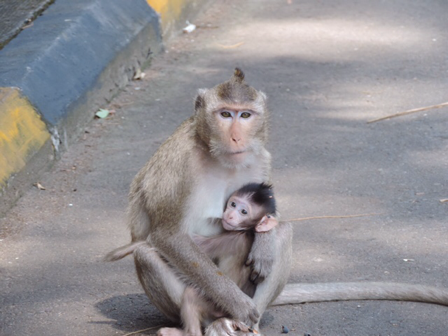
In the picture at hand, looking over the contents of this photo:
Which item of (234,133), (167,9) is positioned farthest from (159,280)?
(167,9)

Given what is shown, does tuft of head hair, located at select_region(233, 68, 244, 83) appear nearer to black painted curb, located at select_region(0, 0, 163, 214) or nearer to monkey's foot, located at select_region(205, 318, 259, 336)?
monkey's foot, located at select_region(205, 318, 259, 336)

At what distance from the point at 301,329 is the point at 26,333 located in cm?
138

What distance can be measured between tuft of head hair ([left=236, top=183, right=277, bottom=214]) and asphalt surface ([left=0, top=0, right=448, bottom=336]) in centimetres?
65

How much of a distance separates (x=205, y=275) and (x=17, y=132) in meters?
2.46

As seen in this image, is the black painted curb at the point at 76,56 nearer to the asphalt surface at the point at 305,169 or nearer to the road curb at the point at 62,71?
the road curb at the point at 62,71

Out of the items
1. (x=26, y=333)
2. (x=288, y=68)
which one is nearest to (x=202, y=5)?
(x=288, y=68)

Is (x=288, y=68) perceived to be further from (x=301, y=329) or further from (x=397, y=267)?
(x=301, y=329)

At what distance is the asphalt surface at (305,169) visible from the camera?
4418 mm

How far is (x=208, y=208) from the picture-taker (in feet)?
13.4

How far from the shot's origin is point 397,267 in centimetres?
482

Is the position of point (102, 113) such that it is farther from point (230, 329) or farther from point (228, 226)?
point (230, 329)

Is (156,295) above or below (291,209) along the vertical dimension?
above

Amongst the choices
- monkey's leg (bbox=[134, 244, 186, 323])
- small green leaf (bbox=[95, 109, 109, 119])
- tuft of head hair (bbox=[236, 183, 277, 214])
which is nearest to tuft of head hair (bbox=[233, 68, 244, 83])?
tuft of head hair (bbox=[236, 183, 277, 214])

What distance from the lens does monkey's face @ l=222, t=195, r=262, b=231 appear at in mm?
4020
